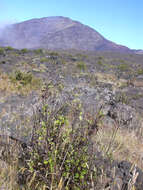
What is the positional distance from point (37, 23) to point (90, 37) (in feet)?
122

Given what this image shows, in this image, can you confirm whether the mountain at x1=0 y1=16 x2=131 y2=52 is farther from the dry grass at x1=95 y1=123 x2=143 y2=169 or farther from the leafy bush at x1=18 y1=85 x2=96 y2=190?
the leafy bush at x1=18 y1=85 x2=96 y2=190

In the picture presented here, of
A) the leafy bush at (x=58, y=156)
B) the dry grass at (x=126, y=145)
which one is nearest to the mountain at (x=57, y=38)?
the dry grass at (x=126, y=145)

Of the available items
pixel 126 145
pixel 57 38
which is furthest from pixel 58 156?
pixel 57 38

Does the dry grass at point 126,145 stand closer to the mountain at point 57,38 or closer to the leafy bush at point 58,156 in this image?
the leafy bush at point 58,156

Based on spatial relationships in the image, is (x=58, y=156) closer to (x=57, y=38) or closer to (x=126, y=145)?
(x=126, y=145)

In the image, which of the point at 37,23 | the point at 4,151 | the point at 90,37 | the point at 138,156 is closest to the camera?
the point at 4,151

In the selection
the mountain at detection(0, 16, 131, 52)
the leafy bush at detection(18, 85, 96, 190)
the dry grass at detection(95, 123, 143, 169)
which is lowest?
the dry grass at detection(95, 123, 143, 169)

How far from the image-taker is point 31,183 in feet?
4.99

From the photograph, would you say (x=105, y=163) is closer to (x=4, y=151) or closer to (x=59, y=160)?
(x=59, y=160)

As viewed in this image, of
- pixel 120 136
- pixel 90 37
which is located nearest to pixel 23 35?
pixel 90 37

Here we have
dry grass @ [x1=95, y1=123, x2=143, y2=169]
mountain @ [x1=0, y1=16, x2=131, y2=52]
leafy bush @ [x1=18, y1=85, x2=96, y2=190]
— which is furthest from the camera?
mountain @ [x1=0, y1=16, x2=131, y2=52]

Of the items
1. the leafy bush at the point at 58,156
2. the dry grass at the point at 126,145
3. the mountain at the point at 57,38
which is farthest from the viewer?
the mountain at the point at 57,38

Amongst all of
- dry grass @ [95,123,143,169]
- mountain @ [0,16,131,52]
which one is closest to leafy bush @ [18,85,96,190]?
dry grass @ [95,123,143,169]

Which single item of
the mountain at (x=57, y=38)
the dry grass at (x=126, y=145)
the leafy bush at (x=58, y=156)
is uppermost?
the mountain at (x=57, y=38)
